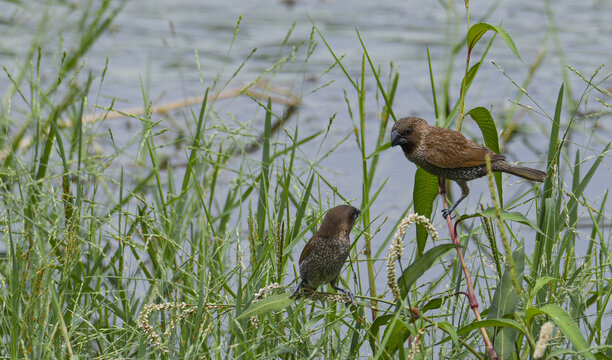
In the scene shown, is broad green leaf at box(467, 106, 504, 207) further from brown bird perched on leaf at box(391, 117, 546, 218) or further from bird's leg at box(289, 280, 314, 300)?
bird's leg at box(289, 280, 314, 300)

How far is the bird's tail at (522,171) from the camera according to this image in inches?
91.9

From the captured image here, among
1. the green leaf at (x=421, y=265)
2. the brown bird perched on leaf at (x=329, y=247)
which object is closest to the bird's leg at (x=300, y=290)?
the brown bird perched on leaf at (x=329, y=247)

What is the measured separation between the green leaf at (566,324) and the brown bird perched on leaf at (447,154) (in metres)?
0.33

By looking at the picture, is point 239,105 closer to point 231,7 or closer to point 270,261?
point 231,7

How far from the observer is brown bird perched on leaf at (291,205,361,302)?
2.58 metres

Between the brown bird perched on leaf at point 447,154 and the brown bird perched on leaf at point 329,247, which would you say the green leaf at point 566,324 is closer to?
the brown bird perched on leaf at point 447,154

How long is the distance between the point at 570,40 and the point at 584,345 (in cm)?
614

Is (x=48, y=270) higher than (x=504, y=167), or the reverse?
(x=504, y=167)

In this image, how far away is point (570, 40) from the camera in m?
7.81

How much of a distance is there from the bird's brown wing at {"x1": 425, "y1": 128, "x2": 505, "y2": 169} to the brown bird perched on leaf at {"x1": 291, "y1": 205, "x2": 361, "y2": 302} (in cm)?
33

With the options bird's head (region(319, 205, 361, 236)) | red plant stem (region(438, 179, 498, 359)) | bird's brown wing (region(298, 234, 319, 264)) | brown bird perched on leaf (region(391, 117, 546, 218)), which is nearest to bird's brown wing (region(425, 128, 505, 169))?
brown bird perched on leaf (region(391, 117, 546, 218))

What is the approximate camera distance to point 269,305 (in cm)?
240

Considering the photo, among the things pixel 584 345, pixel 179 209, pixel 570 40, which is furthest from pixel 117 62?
pixel 584 345

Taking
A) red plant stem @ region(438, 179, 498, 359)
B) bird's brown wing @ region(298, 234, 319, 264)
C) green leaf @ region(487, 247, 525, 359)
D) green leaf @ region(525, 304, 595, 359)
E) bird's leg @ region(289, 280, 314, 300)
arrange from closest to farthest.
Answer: green leaf @ region(525, 304, 595, 359)
red plant stem @ region(438, 179, 498, 359)
green leaf @ region(487, 247, 525, 359)
bird's leg @ region(289, 280, 314, 300)
bird's brown wing @ region(298, 234, 319, 264)
